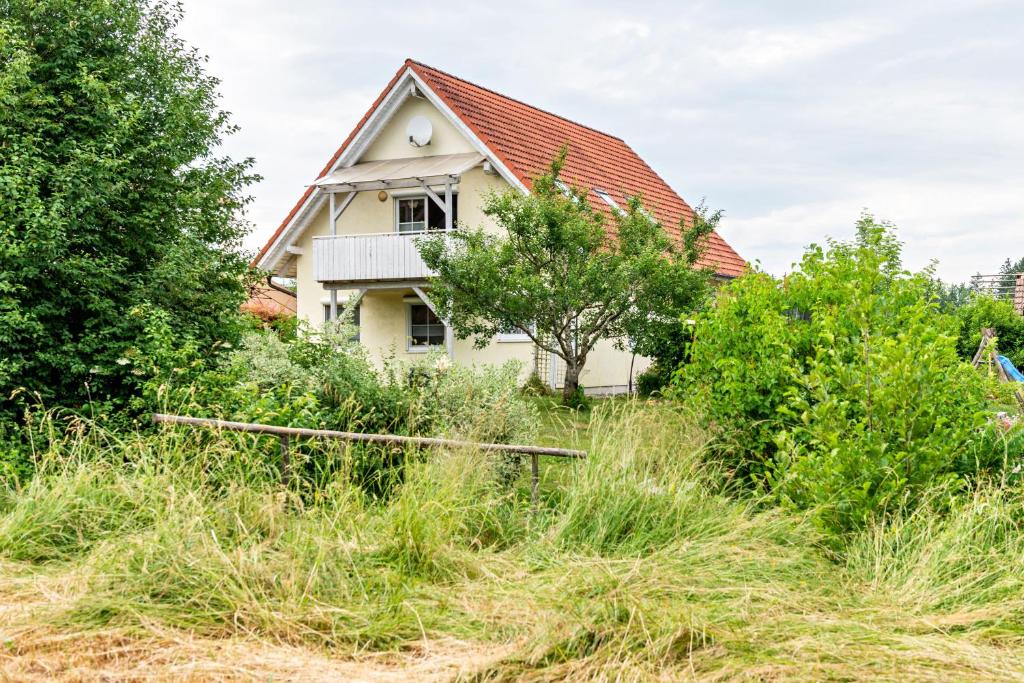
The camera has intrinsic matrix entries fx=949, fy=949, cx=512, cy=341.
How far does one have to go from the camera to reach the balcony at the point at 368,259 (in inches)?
781

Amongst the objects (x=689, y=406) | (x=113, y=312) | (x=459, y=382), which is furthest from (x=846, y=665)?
(x=113, y=312)

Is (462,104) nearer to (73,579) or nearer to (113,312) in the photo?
(113,312)

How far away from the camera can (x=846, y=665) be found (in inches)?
145

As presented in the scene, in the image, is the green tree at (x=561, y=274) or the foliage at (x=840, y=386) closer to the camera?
the foliage at (x=840, y=386)

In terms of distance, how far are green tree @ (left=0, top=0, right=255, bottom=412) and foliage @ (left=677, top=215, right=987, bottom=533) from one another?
5.39m

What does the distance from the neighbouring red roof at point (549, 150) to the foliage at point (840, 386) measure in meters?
11.1

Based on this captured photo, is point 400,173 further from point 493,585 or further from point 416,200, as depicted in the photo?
point 493,585

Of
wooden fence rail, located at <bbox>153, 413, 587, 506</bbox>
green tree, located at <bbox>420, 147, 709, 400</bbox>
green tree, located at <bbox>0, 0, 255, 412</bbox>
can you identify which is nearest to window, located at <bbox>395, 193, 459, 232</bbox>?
green tree, located at <bbox>420, 147, 709, 400</bbox>

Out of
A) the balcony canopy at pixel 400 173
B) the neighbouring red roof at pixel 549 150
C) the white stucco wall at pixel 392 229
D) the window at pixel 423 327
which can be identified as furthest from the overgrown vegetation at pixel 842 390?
the window at pixel 423 327

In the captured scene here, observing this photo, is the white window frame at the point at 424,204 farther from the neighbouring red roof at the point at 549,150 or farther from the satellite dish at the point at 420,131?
the neighbouring red roof at the point at 549,150

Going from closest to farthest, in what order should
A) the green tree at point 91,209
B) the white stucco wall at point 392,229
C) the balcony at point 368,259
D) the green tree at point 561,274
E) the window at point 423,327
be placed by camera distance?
the green tree at point 91,209
the green tree at point 561,274
the balcony at point 368,259
the white stucco wall at point 392,229
the window at point 423,327

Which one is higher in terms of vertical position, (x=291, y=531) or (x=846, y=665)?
(x=291, y=531)

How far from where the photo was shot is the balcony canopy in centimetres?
1944

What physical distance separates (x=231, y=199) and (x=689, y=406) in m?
8.63
